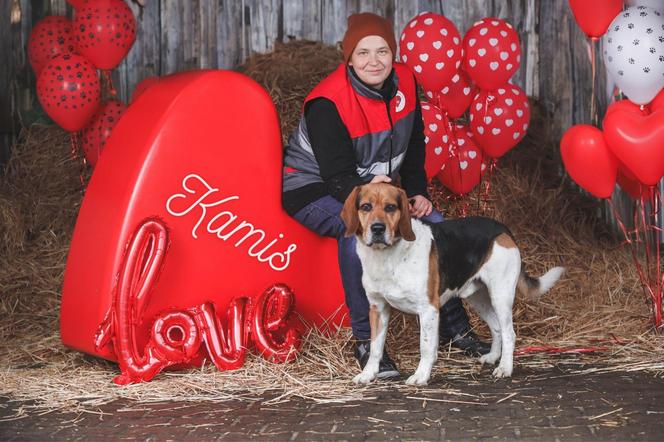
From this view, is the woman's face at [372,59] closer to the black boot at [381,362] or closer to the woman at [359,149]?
the woman at [359,149]

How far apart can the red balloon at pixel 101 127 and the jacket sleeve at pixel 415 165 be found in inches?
79.4

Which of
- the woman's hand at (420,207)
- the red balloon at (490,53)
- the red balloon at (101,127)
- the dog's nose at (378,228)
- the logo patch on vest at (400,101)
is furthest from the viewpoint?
the red balloon at (101,127)

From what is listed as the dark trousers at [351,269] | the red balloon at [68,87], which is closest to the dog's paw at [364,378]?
the dark trousers at [351,269]

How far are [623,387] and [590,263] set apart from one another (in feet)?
7.07

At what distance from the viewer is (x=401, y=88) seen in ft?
15.1

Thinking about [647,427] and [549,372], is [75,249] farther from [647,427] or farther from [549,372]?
[647,427]

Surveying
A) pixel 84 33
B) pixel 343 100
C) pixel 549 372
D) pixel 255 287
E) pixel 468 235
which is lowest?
pixel 549 372

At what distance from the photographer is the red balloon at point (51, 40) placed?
621cm

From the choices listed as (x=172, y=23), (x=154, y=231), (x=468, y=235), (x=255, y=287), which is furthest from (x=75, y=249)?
(x=172, y=23)

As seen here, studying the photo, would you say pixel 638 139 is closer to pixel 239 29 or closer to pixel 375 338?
pixel 375 338

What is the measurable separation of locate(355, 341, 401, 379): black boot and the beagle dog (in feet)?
0.15

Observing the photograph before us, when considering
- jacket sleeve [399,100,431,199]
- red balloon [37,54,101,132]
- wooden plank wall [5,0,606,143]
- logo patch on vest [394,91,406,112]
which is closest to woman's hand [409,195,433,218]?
jacket sleeve [399,100,431,199]

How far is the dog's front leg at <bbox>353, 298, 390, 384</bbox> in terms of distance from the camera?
13.5ft

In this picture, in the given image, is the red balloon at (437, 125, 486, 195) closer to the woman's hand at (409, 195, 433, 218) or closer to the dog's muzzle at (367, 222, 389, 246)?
the woman's hand at (409, 195, 433, 218)
